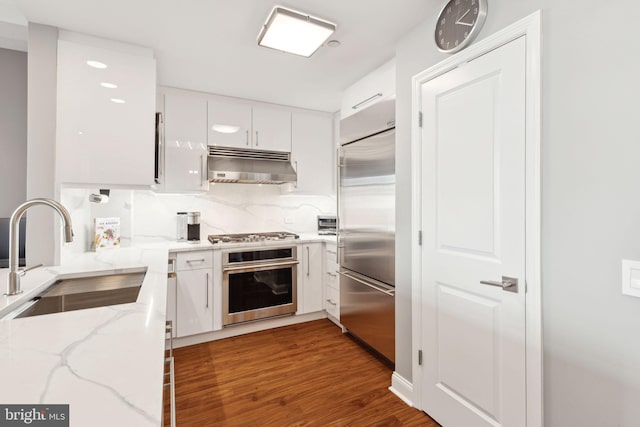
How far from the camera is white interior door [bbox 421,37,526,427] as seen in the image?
1317mm

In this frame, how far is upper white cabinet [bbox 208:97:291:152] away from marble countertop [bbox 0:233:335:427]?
2.11 m

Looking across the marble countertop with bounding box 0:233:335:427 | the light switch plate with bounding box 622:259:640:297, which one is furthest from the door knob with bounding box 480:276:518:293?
the marble countertop with bounding box 0:233:335:427

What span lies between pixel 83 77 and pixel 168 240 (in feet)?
5.60

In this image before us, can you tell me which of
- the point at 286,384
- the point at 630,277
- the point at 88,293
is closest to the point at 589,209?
the point at 630,277

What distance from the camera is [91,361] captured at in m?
0.75

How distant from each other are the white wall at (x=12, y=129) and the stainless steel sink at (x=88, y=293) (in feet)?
3.30

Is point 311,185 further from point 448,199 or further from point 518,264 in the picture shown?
point 518,264

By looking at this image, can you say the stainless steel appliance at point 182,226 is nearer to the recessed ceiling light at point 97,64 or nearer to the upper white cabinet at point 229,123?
the upper white cabinet at point 229,123

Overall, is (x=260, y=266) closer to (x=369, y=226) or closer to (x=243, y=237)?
(x=243, y=237)

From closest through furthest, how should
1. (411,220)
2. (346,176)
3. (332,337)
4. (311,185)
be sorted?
(411,220)
(346,176)
(332,337)
(311,185)

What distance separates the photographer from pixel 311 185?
11.7ft

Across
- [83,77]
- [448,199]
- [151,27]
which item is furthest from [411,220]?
[83,77]

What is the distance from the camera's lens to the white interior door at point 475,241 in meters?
1.32

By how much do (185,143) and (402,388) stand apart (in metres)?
2.83
